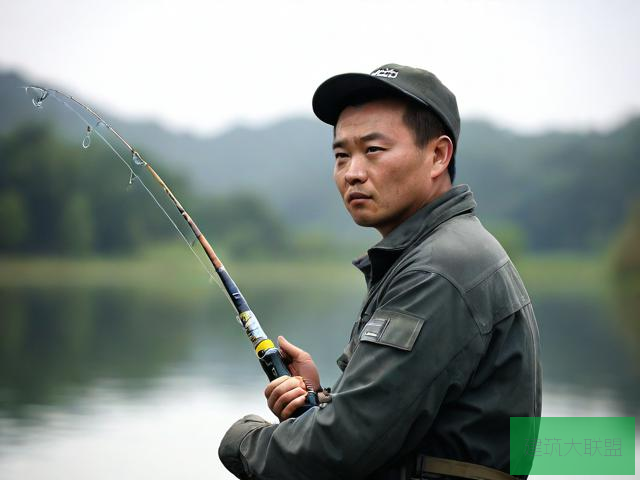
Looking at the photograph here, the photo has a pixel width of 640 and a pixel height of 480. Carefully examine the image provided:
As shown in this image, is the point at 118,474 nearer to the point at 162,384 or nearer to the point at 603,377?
the point at 162,384

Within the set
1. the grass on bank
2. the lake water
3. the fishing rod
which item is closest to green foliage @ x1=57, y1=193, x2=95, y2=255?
the grass on bank

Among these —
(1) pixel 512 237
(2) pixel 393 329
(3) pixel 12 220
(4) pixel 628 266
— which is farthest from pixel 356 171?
(1) pixel 512 237

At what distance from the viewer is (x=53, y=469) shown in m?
9.21

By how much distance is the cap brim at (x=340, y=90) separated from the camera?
242 centimetres

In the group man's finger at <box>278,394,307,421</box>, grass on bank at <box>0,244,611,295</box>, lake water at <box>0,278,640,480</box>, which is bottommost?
man's finger at <box>278,394,307,421</box>

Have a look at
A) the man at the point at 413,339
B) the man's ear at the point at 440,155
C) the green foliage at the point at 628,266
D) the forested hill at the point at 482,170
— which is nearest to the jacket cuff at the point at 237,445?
the man at the point at 413,339

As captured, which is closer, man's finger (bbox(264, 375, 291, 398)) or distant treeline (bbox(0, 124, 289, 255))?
man's finger (bbox(264, 375, 291, 398))

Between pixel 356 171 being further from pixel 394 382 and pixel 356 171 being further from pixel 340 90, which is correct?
pixel 394 382

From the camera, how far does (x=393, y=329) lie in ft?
6.97

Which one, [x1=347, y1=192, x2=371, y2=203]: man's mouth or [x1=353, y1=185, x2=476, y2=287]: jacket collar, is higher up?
[x1=347, y1=192, x2=371, y2=203]: man's mouth

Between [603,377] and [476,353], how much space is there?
55.6ft

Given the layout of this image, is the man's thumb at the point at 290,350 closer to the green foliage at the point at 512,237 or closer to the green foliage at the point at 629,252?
the green foliage at the point at 629,252

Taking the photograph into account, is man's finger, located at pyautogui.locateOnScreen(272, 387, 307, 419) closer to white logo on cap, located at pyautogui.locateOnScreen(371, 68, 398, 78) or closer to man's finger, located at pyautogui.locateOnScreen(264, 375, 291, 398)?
man's finger, located at pyautogui.locateOnScreen(264, 375, 291, 398)

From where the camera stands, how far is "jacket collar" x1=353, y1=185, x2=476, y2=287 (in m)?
2.38
